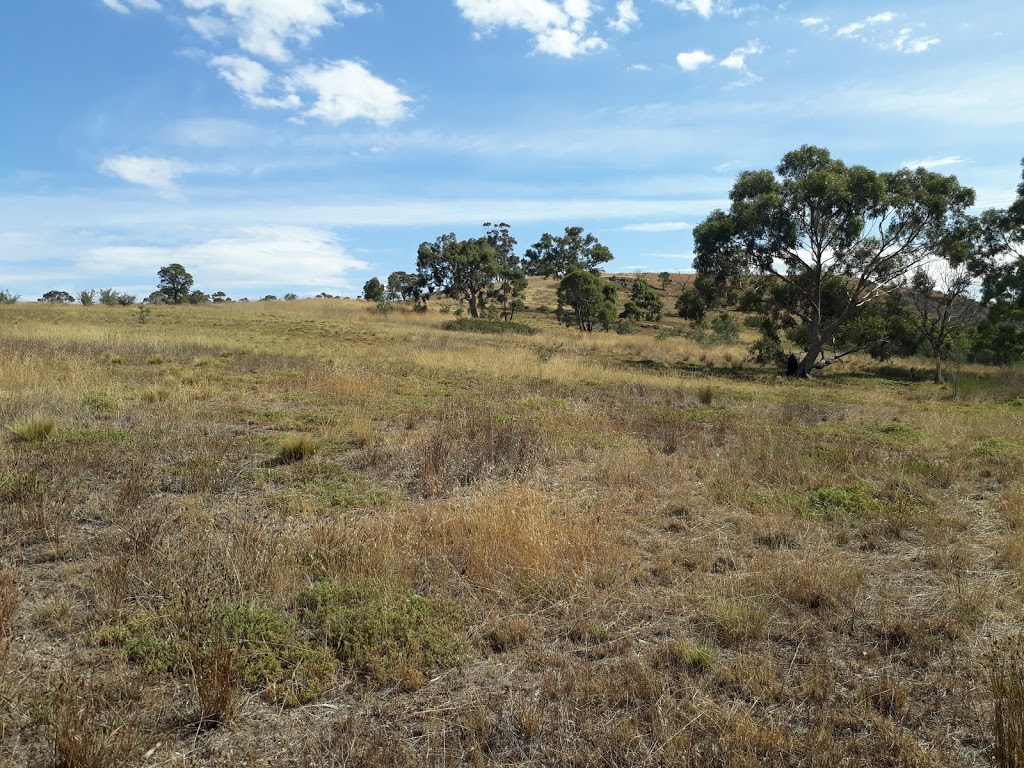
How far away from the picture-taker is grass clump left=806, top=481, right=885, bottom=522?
21.3 feet

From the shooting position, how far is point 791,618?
14.1 feet

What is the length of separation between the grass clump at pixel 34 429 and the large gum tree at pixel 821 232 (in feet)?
79.6

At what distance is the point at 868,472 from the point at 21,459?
33.3 feet

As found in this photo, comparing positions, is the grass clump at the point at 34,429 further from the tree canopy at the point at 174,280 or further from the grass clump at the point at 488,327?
the tree canopy at the point at 174,280

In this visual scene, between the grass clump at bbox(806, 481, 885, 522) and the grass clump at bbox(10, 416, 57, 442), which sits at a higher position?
the grass clump at bbox(10, 416, 57, 442)

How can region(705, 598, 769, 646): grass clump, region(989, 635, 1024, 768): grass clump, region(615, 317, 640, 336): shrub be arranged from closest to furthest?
region(989, 635, 1024, 768): grass clump
region(705, 598, 769, 646): grass clump
region(615, 317, 640, 336): shrub

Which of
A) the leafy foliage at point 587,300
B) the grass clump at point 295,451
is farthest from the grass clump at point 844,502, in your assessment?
the leafy foliage at point 587,300

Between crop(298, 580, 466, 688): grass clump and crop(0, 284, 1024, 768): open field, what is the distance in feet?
0.06

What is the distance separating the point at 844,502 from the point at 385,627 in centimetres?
533

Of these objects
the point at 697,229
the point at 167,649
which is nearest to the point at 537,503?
→ the point at 167,649

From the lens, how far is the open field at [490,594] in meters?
3.05

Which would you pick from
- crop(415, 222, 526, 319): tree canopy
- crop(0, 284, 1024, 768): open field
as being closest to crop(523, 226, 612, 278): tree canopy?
crop(415, 222, 526, 319): tree canopy

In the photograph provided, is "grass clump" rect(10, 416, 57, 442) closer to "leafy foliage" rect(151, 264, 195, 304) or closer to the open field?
the open field

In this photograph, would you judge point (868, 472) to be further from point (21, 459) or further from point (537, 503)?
point (21, 459)
